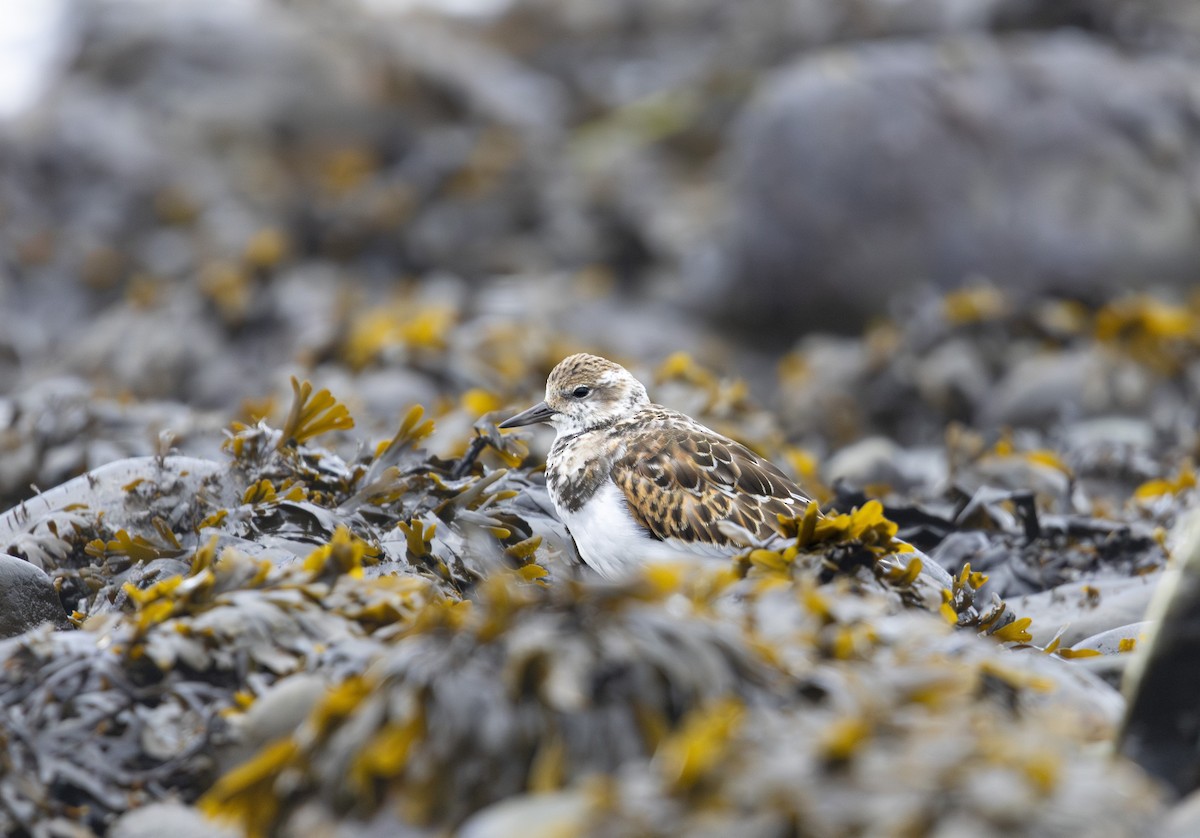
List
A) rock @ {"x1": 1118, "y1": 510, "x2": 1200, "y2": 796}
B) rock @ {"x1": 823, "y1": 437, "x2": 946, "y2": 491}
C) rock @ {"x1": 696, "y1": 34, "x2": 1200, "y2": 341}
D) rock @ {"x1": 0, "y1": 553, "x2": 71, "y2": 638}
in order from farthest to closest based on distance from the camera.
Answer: rock @ {"x1": 696, "y1": 34, "x2": 1200, "y2": 341}
rock @ {"x1": 823, "y1": 437, "x2": 946, "y2": 491}
rock @ {"x1": 0, "y1": 553, "x2": 71, "y2": 638}
rock @ {"x1": 1118, "y1": 510, "x2": 1200, "y2": 796}

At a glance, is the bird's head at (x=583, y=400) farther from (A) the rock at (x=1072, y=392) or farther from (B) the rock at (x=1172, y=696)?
(A) the rock at (x=1072, y=392)

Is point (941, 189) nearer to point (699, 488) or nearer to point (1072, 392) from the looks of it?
point (1072, 392)

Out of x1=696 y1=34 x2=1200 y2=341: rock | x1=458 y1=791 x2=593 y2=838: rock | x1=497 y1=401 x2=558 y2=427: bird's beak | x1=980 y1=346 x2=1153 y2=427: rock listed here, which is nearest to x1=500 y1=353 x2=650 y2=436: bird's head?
x1=497 y1=401 x2=558 y2=427: bird's beak

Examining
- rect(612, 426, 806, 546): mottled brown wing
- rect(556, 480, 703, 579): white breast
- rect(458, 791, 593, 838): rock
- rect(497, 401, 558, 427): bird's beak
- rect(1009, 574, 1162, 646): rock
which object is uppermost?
rect(458, 791, 593, 838): rock

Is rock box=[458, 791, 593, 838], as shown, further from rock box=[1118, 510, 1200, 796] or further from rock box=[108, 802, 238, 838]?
rock box=[1118, 510, 1200, 796]

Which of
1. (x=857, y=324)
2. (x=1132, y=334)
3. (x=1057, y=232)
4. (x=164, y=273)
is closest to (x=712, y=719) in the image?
(x=1132, y=334)

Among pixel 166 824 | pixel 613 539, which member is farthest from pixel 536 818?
pixel 613 539

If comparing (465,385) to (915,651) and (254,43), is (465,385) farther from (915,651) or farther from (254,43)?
(254,43)
